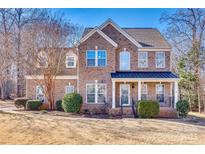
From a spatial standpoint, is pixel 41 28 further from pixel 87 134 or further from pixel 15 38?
pixel 87 134

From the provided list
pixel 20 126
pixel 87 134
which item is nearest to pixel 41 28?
pixel 20 126

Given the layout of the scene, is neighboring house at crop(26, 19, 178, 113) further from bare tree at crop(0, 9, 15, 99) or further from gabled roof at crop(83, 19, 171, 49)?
bare tree at crop(0, 9, 15, 99)

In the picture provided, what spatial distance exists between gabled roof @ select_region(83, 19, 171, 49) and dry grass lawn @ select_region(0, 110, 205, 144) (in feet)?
20.3

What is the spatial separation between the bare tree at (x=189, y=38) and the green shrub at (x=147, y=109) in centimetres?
370

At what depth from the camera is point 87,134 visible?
1118 centimetres

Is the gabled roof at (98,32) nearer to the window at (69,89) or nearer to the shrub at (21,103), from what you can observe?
the window at (69,89)

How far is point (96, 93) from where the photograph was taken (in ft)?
58.6

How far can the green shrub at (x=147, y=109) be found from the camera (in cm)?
1595

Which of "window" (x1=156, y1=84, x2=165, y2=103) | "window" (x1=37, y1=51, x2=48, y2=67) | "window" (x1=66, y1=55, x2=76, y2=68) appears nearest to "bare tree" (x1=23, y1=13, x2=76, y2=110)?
"window" (x1=37, y1=51, x2=48, y2=67)

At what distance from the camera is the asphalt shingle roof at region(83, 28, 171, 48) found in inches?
749

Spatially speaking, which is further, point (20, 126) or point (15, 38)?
point (15, 38)

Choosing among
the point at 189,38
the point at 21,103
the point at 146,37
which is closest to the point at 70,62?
the point at 21,103
